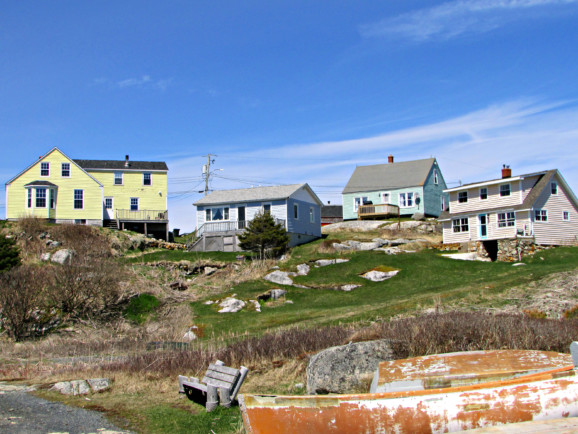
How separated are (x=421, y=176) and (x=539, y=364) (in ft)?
162

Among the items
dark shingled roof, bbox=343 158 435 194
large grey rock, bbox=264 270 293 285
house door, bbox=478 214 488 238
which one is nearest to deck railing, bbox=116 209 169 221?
dark shingled roof, bbox=343 158 435 194

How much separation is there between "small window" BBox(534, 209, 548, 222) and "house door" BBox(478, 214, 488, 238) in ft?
11.1

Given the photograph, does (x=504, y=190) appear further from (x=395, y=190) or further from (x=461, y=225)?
(x=395, y=190)

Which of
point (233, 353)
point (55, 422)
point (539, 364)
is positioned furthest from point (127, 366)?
point (539, 364)

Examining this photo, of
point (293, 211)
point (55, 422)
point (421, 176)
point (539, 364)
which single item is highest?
point (421, 176)

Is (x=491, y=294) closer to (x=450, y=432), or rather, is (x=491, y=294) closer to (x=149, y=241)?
(x=450, y=432)

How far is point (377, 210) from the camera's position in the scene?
55812mm

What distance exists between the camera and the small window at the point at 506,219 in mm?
39156

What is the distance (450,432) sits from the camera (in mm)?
6652

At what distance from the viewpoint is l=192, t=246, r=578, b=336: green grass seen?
72.3 ft

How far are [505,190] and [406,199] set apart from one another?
55.8 ft

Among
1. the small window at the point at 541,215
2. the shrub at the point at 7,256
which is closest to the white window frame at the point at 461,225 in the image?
the small window at the point at 541,215

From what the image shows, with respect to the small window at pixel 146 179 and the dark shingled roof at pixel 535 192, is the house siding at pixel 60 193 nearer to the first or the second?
the small window at pixel 146 179

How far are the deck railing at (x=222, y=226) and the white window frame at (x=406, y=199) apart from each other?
1694 cm
